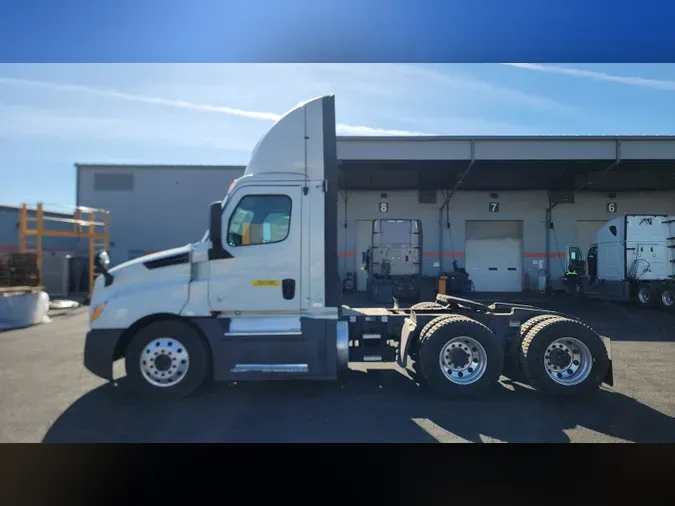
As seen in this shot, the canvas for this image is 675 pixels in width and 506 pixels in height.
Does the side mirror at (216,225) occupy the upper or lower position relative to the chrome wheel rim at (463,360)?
upper

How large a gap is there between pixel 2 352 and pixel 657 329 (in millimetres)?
13684

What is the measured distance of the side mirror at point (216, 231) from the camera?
573 centimetres

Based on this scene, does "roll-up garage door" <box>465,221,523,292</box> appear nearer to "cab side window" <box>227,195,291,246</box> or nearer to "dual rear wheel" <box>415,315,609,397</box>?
"dual rear wheel" <box>415,315,609,397</box>

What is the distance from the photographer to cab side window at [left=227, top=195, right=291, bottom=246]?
19.2 ft

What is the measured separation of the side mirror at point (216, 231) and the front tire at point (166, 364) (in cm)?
100

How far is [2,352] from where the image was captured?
822cm

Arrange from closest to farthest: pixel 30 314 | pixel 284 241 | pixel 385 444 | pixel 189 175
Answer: pixel 385 444, pixel 284 241, pixel 30 314, pixel 189 175

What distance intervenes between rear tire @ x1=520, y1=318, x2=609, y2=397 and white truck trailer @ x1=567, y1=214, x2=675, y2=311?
1246 centimetres

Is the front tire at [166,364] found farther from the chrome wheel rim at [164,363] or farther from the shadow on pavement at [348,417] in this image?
the shadow on pavement at [348,417]

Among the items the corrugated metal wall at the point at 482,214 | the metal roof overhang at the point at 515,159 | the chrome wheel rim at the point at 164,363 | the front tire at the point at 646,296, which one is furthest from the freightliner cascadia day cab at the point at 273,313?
the corrugated metal wall at the point at 482,214

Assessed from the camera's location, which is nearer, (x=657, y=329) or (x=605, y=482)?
(x=605, y=482)

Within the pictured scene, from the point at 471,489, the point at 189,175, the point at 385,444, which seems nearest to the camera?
the point at 471,489

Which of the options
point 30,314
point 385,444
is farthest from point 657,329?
point 30,314

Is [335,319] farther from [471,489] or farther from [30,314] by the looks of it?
[30,314]
